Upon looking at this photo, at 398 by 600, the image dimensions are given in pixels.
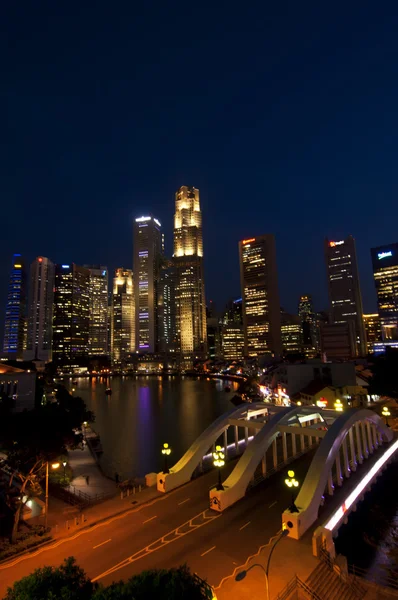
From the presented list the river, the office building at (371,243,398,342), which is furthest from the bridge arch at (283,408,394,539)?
the office building at (371,243,398,342)

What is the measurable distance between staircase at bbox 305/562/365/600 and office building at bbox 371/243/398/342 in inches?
7722

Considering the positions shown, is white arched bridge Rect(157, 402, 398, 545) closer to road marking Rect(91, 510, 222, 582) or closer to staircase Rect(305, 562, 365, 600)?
road marking Rect(91, 510, 222, 582)

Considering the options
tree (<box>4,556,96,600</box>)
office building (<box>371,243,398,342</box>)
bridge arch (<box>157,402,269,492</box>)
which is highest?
office building (<box>371,243,398,342</box>)

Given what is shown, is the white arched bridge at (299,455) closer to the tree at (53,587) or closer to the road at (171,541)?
the road at (171,541)

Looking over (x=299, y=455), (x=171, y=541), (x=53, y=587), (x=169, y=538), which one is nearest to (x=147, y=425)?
(x=299, y=455)

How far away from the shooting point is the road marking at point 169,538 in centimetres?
1502

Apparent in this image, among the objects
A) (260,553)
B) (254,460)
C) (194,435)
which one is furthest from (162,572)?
(194,435)

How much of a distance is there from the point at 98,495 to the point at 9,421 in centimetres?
1190

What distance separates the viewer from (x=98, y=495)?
2731 cm

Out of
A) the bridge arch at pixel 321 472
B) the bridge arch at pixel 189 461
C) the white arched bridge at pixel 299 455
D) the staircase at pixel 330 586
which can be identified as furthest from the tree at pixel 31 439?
the staircase at pixel 330 586

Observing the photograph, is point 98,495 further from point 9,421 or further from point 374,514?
point 374,514

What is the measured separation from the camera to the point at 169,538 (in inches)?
680

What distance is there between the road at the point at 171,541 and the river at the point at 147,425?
19565 mm

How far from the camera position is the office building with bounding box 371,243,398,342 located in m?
190
